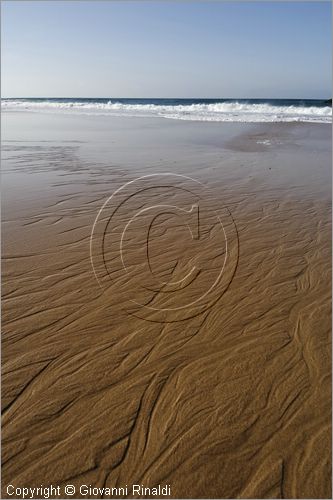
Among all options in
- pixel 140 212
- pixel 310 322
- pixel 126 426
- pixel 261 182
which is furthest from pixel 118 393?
pixel 261 182

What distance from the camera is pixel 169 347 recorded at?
298cm

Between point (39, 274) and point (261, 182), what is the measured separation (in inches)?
238

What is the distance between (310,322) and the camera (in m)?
3.30

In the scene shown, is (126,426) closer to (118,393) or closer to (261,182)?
(118,393)

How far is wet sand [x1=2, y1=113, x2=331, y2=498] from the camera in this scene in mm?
2113
